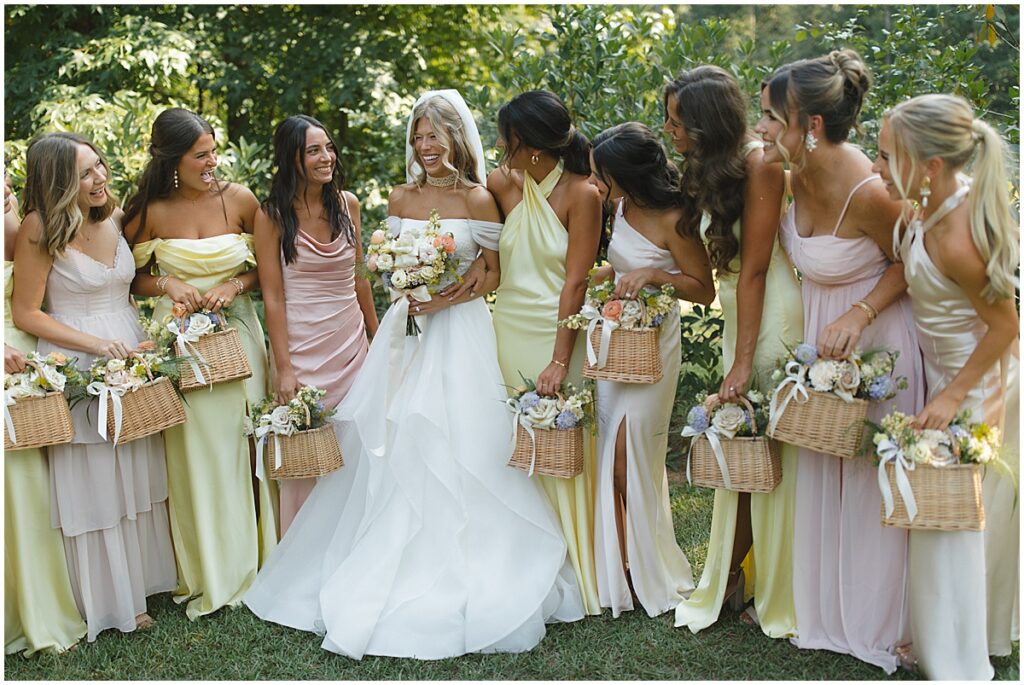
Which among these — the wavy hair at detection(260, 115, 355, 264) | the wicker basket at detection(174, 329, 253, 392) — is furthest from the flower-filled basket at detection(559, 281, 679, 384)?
the wicker basket at detection(174, 329, 253, 392)

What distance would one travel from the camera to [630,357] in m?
4.49

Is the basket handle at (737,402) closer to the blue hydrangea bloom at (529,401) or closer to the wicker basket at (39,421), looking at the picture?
the blue hydrangea bloom at (529,401)

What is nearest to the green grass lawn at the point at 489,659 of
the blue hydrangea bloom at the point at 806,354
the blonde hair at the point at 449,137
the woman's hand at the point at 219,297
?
the blue hydrangea bloom at the point at 806,354

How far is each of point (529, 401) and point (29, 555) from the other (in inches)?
101

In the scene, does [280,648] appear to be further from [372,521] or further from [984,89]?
[984,89]

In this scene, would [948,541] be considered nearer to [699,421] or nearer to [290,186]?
[699,421]

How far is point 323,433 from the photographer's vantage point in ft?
Answer: 16.4

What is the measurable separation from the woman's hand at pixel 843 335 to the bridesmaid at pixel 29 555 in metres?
3.74

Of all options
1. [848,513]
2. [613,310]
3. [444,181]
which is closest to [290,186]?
[444,181]

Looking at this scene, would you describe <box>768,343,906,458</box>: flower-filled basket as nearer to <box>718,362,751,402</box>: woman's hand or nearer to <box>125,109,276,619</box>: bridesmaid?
<box>718,362,751,402</box>: woman's hand

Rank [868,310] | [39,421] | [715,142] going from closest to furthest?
[868,310], [715,142], [39,421]

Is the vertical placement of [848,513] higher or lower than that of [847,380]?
lower

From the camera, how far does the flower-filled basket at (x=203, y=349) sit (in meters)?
4.84

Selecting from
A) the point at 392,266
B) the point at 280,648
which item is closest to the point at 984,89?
the point at 392,266
